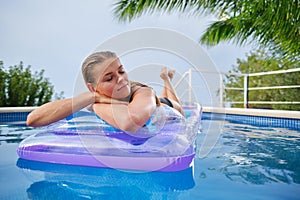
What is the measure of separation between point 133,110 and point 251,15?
365 centimetres

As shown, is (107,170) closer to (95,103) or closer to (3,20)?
(95,103)

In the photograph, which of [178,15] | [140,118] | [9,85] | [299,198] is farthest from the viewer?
[9,85]

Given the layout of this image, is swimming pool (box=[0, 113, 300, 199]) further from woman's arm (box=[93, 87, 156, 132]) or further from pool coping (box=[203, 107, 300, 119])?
pool coping (box=[203, 107, 300, 119])

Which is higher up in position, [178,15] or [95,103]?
[178,15]

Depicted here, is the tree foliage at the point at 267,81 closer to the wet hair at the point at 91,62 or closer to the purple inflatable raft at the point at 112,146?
the purple inflatable raft at the point at 112,146

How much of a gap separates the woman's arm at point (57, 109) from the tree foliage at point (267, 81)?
4.59 metres

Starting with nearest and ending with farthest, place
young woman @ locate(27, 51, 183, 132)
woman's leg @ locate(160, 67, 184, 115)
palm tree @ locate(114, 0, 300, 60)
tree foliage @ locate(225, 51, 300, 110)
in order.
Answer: young woman @ locate(27, 51, 183, 132)
woman's leg @ locate(160, 67, 184, 115)
palm tree @ locate(114, 0, 300, 60)
tree foliage @ locate(225, 51, 300, 110)

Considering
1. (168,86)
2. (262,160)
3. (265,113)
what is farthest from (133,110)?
(265,113)

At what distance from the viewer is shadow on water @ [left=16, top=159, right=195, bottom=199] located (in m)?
1.35

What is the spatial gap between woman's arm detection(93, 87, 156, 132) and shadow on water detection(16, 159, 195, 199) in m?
0.30

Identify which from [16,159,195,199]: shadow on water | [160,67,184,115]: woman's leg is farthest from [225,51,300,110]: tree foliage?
[16,159,195,199]: shadow on water

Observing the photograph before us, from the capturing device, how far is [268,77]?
29.0 feet

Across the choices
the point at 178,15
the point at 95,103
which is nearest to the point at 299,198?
the point at 95,103

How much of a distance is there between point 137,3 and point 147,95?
3.92 meters
